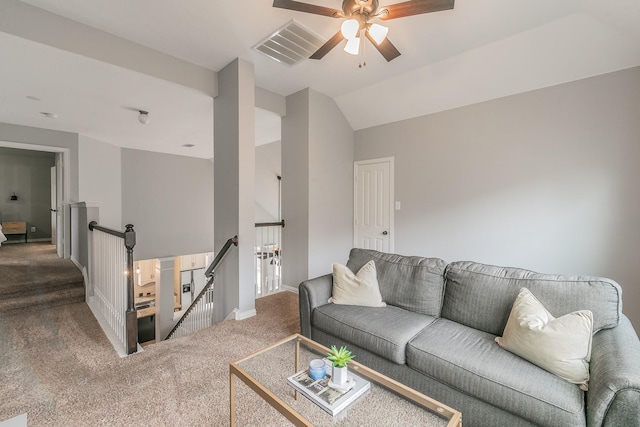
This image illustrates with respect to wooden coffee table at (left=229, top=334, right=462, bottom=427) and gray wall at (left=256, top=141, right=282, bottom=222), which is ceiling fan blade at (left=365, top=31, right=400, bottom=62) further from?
gray wall at (left=256, top=141, right=282, bottom=222)

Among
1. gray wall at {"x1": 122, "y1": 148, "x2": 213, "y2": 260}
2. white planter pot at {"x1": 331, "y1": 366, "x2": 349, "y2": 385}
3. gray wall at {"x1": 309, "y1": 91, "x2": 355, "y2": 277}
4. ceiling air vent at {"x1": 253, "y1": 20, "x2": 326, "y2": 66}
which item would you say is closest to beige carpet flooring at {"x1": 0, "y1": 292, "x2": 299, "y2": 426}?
white planter pot at {"x1": 331, "y1": 366, "x2": 349, "y2": 385}

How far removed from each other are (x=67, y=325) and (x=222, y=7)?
3457 millimetres

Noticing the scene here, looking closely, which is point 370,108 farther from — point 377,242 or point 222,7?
point 222,7

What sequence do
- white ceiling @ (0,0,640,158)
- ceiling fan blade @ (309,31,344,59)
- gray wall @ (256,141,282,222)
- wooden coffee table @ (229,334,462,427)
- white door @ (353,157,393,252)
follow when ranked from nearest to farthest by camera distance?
1. wooden coffee table @ (229,334,462,427)
2. ceiling fan blade @ (309,31,344,59)
3. white ceiling @ (0,0,640,158)
4. white door @ (353,157,393,252)
5. gray wall @ (256,141,282,222)

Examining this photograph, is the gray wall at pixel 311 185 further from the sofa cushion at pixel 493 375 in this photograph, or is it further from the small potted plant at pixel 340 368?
the small potted plant at pixel 340 368

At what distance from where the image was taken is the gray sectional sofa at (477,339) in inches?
50.5

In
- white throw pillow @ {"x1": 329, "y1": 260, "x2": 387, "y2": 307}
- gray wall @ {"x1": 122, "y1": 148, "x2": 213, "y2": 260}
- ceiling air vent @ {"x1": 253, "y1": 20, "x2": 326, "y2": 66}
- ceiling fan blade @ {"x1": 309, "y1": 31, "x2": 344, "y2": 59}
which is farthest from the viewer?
gray wall @ {"x1": 122, "y1": 148, "x2": 213, "y2": 260}

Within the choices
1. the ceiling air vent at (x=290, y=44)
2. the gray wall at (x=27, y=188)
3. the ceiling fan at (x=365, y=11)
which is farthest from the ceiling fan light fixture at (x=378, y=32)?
the gray wall at (x=27, y=188)

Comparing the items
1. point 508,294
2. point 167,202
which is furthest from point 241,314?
point 167,202

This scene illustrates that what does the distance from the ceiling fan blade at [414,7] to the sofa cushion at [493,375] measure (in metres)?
2.15

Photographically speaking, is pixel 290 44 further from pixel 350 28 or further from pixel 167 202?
pixel 167 202

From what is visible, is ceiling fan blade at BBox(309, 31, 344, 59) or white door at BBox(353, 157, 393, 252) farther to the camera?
white door at BBox(353, 157, 393, 252)

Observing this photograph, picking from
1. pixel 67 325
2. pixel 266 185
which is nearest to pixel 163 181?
pixel 266 185

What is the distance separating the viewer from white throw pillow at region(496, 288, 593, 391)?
56.4 inches
